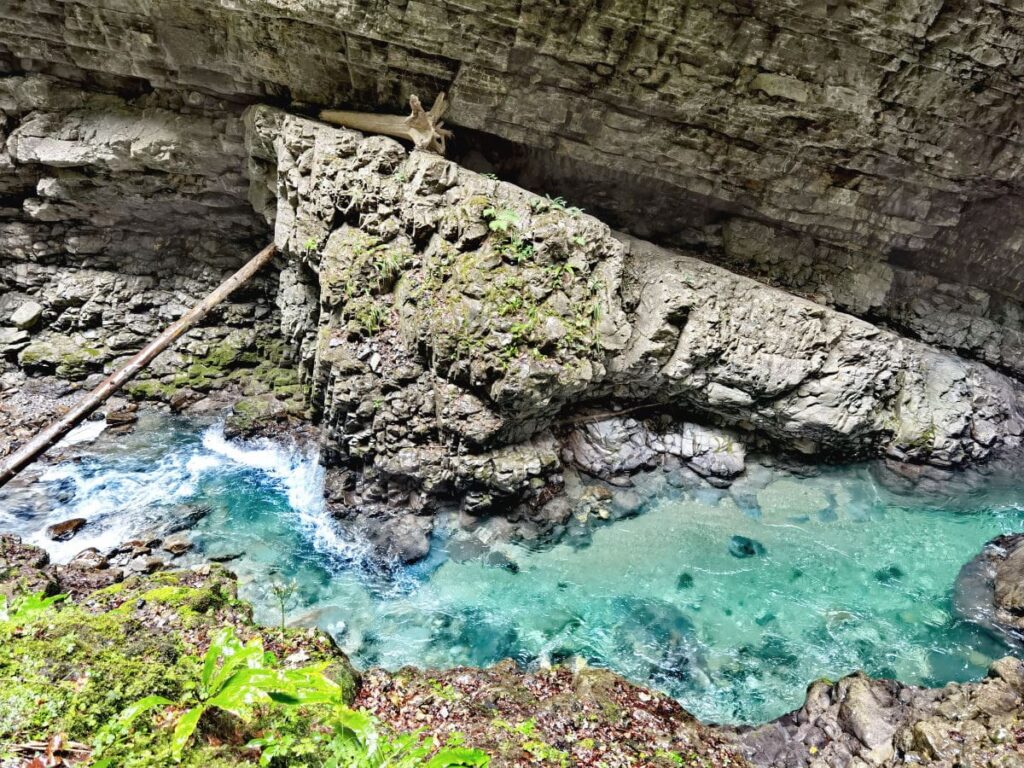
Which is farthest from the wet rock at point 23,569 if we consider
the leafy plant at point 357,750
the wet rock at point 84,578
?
the leafy plant at point 357,750

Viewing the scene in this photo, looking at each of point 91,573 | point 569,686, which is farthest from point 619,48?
point 91,573

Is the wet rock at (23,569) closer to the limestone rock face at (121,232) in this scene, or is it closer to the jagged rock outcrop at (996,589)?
the limestone rock face at (121,232)

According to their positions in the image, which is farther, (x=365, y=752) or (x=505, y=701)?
(x=505, y=701)

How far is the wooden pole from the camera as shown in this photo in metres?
8.62

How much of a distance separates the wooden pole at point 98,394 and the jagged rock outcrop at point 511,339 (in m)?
1.97

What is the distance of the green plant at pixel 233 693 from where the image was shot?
2.92 m

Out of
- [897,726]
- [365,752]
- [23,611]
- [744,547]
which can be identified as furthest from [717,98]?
[23,611]

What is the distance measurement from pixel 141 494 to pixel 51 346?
6.11 meters

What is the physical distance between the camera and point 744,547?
9.52m

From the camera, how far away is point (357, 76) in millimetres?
9789

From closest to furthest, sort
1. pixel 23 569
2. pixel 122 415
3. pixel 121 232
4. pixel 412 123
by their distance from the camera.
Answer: pixel 23 569 → pixel 412 123 → pixel 122 415 → pixel 121 232

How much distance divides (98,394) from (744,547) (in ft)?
41.4

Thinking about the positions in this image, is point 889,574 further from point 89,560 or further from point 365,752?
point 89,560

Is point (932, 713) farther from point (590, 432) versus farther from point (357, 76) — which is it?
point (357, 76)
